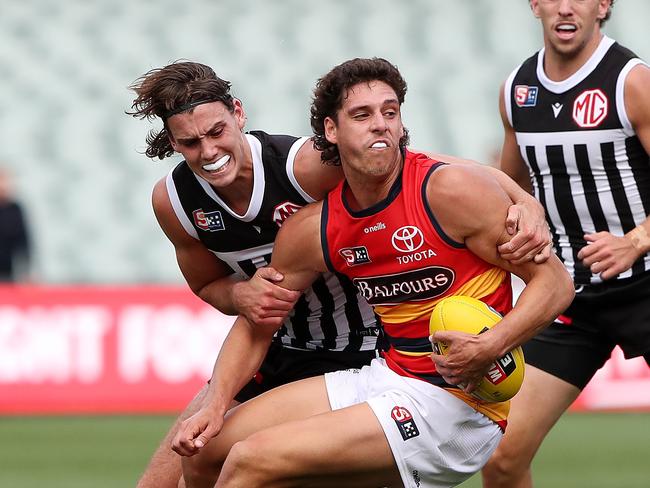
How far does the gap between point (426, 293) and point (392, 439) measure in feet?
1.98

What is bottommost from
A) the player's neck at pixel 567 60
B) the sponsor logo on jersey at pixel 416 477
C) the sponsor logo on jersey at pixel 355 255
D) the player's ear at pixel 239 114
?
the sponsor logo on jersey at pixel 416 477

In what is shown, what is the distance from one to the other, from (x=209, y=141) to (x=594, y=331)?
210 cm

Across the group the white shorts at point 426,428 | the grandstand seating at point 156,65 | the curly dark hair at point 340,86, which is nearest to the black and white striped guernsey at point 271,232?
the curly dark hair at point 340,86

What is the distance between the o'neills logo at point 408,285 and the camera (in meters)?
5.11

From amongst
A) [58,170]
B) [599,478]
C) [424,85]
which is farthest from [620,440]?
[58,170]

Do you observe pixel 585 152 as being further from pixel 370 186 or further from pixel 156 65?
pixel 156 65

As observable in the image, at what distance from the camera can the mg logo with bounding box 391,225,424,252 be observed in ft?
16.6

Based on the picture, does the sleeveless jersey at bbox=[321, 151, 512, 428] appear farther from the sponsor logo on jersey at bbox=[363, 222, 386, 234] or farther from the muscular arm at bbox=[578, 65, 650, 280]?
the muscular arm at bbox=[578, 65, 650, 280]

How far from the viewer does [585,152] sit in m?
6.02

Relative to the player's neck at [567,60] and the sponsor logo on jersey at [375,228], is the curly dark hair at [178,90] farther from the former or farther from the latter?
the player's neck at [567,60]

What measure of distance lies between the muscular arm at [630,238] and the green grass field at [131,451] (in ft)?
10.4

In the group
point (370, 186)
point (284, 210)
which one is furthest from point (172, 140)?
point (370, 186)

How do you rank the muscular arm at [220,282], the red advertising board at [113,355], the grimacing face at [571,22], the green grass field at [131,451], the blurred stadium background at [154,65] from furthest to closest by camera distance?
the blurred stadium background at [154,65], the red advertising board at [113,355], the green grass field at [131,451], the grimacing face at [571,22], the muscular arm at [220,282]

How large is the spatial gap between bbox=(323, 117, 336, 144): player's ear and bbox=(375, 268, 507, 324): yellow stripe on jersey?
0.71m
